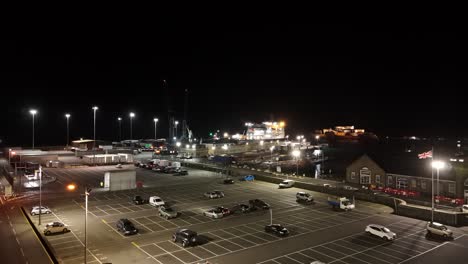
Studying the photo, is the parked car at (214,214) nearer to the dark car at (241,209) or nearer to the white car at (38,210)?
the dark car at (241,209)

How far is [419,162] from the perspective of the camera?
5581cm

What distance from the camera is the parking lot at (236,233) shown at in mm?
24734

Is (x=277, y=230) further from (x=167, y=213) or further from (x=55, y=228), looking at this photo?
(x=55, y=228)

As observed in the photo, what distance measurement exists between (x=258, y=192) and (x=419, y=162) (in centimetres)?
2683

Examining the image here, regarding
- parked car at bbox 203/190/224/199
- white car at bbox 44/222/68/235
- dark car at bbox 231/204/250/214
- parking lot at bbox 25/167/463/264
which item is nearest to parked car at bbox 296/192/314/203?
parking lot at bbox 25/167/463/264

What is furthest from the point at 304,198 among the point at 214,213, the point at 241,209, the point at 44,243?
the point at 44,243

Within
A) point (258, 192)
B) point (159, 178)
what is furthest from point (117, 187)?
point (258, 192)

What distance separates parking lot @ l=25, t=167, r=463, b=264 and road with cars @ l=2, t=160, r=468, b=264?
66 millimetres

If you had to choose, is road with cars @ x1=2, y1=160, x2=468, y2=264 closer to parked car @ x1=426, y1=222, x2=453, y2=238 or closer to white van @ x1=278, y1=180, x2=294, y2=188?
parked car @ x1=426, y1=222, x2=453, y2=238

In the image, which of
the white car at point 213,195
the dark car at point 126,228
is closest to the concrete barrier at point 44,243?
the dark car at point 126,228

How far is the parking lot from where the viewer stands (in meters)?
24.7

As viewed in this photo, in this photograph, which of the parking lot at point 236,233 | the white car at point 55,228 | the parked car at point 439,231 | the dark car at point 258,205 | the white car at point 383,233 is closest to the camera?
the parking lot at point 236,233

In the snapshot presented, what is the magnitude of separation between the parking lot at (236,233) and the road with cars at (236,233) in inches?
2.6

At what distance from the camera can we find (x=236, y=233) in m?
29.9
